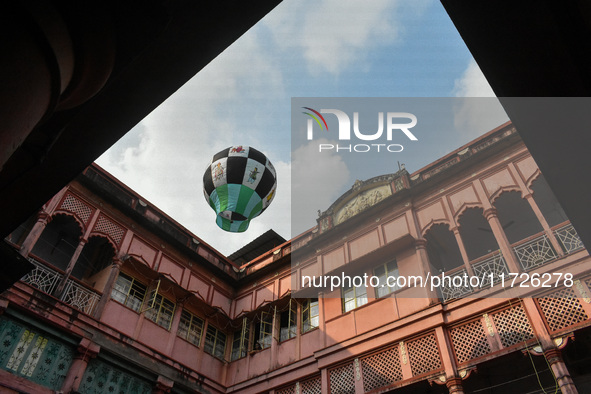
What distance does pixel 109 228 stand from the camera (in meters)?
12.4

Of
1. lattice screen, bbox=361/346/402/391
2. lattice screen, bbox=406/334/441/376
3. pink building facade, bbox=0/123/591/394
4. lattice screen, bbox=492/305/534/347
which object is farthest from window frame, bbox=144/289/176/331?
lattice screen, bbox=492/305/534/347

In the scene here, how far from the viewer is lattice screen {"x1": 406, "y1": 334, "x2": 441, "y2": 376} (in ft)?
30.7

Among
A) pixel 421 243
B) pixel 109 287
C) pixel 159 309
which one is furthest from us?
pixel 159 309

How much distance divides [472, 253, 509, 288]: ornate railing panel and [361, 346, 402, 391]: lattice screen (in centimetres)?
251

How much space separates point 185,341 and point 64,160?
1071 cm

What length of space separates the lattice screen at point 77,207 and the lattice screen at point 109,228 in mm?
336

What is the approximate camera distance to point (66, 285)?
10.7 meters

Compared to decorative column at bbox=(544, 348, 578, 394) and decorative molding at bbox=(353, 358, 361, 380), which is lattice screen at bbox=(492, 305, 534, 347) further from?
decorative molding at bbox=(353, 358, 361, 380)

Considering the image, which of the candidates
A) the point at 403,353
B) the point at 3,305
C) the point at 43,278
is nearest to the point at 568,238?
the point at 403,353

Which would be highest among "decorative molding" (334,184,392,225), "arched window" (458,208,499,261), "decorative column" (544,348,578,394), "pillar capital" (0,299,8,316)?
"decorative molding" (334,184,392,225)

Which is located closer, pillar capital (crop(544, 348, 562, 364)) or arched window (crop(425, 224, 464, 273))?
pillar capital (crop(544, 348, 562, 364))

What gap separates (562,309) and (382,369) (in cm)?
398

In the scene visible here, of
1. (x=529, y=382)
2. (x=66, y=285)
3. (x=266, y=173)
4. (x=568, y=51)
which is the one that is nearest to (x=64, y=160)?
(x=568, y=51)

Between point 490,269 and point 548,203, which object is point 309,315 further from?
point 548,203
